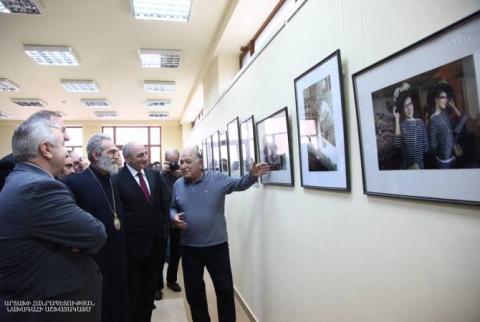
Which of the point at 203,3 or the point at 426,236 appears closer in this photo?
the point at 426,236

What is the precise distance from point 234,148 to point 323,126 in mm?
1787

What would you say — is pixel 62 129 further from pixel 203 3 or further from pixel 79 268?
pixel 203 3

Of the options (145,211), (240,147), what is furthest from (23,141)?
(240,147)

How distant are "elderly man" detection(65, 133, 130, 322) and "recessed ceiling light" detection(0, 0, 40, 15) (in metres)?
2.31

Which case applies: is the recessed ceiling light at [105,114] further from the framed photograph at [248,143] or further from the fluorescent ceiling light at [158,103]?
the framed photograph at [248,143]

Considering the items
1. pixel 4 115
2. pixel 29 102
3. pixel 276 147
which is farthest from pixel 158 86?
pixel 4 115

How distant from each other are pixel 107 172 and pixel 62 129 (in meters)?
0.59

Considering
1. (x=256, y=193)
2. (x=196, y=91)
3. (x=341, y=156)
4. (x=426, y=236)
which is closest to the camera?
(x=426, y=236)

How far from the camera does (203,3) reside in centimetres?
342

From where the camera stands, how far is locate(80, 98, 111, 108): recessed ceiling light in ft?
24.6

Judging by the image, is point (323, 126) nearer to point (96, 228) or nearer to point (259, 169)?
point (259, 169)

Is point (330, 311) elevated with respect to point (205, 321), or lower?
elevated

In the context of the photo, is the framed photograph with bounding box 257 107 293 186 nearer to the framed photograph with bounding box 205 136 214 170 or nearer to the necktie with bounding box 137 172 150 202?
the necktie with bounding box 137 172 150 202

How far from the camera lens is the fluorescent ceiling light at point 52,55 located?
14.2 ft
